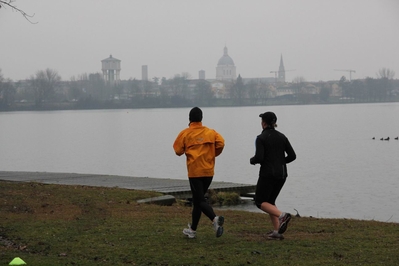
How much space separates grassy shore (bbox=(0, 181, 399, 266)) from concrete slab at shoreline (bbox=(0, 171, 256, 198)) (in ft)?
15.9

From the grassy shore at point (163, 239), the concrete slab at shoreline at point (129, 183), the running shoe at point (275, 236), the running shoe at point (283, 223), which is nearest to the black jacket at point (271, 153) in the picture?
the running shoe at point (283, 223)

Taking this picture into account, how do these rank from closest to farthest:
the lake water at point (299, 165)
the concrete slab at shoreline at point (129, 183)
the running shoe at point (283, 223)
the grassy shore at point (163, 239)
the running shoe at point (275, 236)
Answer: the grassy shore at point (163, 239)
the running shoe at point (283, 223)
the running shoe at point (275, 236)
the concrete slab at shoreline at point (129, 183)
the lake water at point (299, 165)

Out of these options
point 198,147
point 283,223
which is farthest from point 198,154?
point 283,223

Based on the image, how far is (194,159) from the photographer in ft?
35.6

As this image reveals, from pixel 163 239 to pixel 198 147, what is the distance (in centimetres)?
134

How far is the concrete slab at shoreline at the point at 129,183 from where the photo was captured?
67.1 feet

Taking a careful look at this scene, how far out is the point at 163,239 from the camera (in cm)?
1105

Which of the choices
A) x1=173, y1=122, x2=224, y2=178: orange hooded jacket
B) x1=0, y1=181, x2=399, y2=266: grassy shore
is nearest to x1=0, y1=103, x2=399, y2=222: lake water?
x1=0, y1=181, x2=399, y2=266: grassy shore

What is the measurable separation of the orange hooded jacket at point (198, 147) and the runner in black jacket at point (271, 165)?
0.61 meters

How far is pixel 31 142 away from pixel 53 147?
27.9 feet

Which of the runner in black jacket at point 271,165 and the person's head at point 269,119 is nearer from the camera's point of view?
the runner in black jacket at point 271,165

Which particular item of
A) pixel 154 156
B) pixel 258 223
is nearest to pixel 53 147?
pixel 154 156

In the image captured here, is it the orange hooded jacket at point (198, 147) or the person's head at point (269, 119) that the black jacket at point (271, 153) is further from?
the orange hooded jacket at point (198, 147)

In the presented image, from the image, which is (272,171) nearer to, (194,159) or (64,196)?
(194,159)
